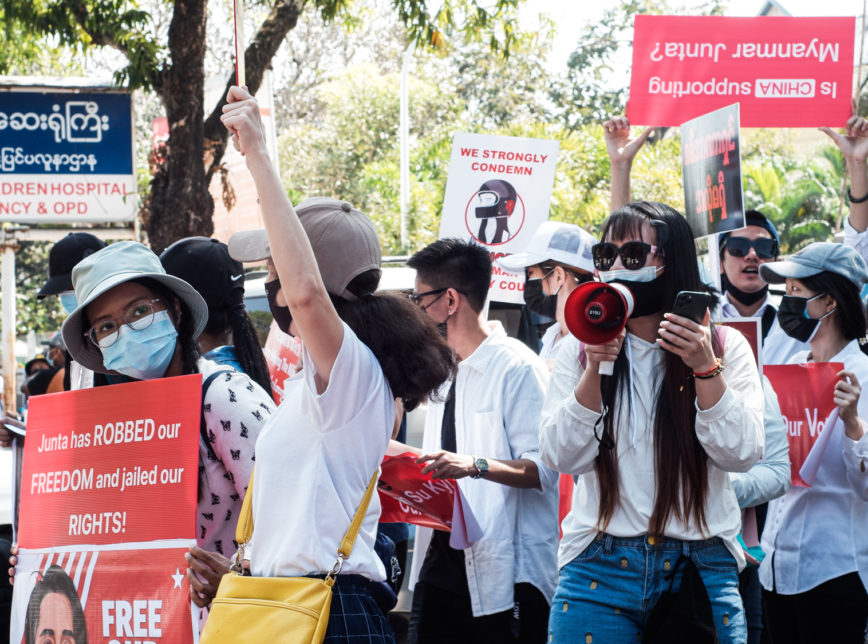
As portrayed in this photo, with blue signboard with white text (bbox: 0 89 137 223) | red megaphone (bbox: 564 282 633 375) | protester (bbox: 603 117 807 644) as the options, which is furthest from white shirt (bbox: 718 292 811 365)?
blue signboard with white text (bbox: 0 89 137 223)

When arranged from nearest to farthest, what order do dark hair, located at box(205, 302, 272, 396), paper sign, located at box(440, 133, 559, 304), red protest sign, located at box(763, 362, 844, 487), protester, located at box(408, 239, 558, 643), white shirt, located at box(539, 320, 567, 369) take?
dark hair, located at box(205, 302, 272, 396)
protester, located at box(408, 239, 558, 643)
red protest sign, located at box(763, 362, 844, 487)
white shirt, located at box(539, 320, 567, 369)
paper sign, located at box(440, 133, 559, 304)

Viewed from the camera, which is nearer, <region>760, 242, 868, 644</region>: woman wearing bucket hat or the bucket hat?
the bucket hat

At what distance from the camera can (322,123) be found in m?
31.5

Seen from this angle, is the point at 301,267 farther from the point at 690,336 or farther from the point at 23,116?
the point at 23,116

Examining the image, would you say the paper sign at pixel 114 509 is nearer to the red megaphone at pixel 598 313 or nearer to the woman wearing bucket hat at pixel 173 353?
the woman wearing bucket hat at pixel 173 353

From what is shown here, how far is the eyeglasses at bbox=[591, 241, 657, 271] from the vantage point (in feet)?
9.97

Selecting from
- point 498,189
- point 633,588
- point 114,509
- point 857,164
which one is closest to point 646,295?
point 633,588

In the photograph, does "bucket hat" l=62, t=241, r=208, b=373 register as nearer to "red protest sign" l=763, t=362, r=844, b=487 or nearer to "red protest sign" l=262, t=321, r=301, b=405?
"red protest sign" l=262, t=321, r=301, b=405

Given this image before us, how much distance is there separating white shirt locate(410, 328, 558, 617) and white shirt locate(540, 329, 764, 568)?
0.79 meters

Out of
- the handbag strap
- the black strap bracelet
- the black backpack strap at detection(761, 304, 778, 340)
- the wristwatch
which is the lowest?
the wristwatch

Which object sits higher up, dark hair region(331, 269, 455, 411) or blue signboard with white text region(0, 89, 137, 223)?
blue signboard with white text region(0, 89, 137, 223)

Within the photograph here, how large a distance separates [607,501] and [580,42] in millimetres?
30305

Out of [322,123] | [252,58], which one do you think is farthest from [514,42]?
[322,123]

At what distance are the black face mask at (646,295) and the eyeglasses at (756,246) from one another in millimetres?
2352
